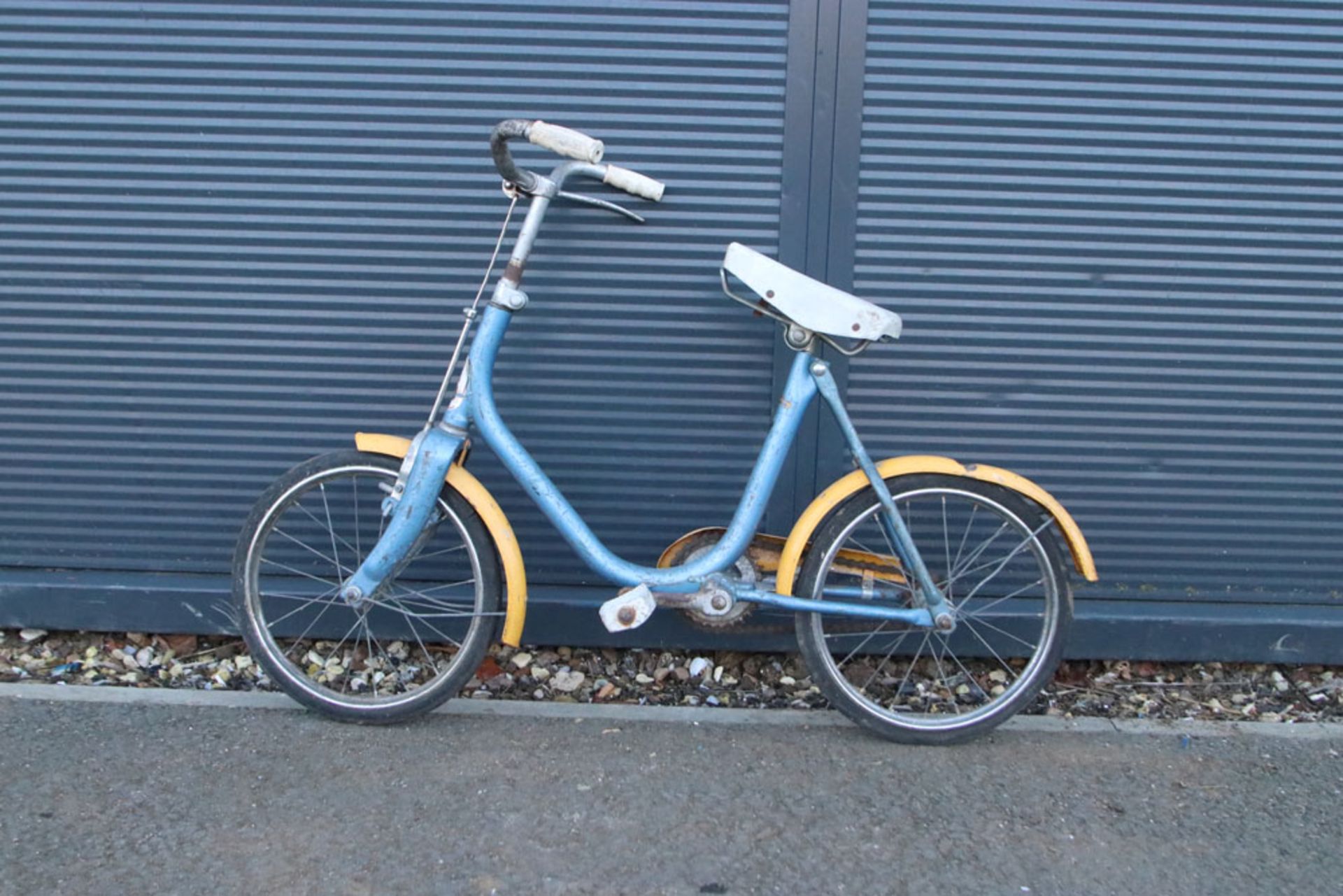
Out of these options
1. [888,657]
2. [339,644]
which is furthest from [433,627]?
[888,657]

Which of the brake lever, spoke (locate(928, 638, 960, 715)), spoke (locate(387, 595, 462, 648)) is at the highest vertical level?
the brake lever

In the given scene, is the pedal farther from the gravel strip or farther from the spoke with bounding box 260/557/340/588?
the spoke with bounding box 260/557/340/588

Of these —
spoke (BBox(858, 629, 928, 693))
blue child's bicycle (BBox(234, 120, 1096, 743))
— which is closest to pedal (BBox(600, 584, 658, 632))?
blue child's bicycle (BBox(234, 120, 1096, 743))

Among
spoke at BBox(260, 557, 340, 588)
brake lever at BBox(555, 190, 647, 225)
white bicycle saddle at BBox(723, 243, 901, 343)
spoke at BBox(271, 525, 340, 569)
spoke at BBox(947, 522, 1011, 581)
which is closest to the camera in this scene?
white bicycle saddle at BBox(723, 243, 901, 343)

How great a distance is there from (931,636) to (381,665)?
190cm

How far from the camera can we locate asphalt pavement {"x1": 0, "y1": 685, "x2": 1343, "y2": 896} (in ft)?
9.17

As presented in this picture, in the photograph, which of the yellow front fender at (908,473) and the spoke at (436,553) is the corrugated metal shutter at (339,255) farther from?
the yellow front fender at (908,473)

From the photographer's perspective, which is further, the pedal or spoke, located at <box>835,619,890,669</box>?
spoke, located at <box>835,619,890,669</box>

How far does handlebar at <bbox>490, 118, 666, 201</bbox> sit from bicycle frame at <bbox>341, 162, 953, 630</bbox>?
→ 4 centimetres

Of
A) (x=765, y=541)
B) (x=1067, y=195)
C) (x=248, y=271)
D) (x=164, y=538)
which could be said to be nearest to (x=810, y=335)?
(x=765, y=541)

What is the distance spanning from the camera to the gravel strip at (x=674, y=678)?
12.6 feet

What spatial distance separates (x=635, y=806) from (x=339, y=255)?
1987mm

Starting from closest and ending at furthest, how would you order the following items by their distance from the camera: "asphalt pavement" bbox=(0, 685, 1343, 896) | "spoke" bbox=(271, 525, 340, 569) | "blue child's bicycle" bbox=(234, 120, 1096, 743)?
1. "asphalt pavement" bbox=(0, 685, 1343, 896)
2. "blue child's bicycle" bbox=(234, 120, 1096, 743)
3. "spoke" bbox=(271, 525, 340, 569)

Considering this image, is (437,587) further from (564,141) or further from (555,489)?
(564,141)
